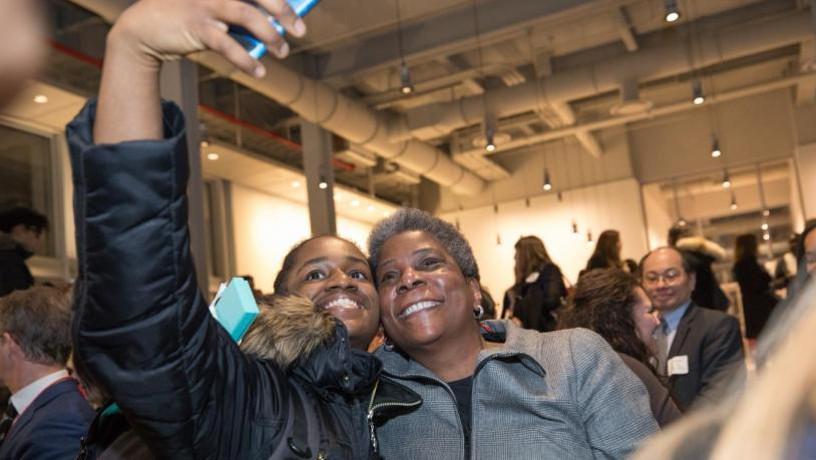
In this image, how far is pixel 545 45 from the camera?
10.8m

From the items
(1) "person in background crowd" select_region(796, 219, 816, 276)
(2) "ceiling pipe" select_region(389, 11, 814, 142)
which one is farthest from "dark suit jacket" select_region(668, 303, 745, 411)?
(2) "ceiling pipe" select_region(389, 11, 814, 142)

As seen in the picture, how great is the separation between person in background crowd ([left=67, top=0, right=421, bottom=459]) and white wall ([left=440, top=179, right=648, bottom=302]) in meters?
13.0

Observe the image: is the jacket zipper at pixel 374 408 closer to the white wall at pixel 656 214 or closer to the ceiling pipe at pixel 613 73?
the ceiling pipe at pixel 613 73

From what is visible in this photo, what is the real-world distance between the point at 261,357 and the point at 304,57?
8.98 meters

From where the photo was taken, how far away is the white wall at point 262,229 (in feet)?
42.2

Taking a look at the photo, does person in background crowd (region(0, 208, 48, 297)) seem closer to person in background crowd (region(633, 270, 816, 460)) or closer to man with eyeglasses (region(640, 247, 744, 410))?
man with eyeglasses (region(640, 247, 744, 410))

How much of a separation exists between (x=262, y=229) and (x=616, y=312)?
10650 millimetres

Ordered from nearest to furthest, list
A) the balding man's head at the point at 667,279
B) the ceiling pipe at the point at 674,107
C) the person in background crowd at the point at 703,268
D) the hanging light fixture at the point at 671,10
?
the balding man's head at the point at 667,279 → the person in background crowd at the point at 703,268 → the hanging light fixture at the point at 671,10 → the ceiling pipe at the point at 674,107

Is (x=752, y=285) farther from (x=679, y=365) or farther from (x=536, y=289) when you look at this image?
(x=679, y=365)

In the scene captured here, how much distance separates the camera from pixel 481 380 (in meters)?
1.97

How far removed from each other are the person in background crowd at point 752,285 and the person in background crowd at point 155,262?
17.6 feet

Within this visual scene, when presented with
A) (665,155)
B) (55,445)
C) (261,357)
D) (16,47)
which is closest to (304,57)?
(665,155)

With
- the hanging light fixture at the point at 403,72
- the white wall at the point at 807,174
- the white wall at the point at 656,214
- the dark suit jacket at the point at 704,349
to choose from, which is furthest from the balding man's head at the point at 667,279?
the white wall at the point at 656,214

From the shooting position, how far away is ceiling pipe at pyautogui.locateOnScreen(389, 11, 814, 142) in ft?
31.8
